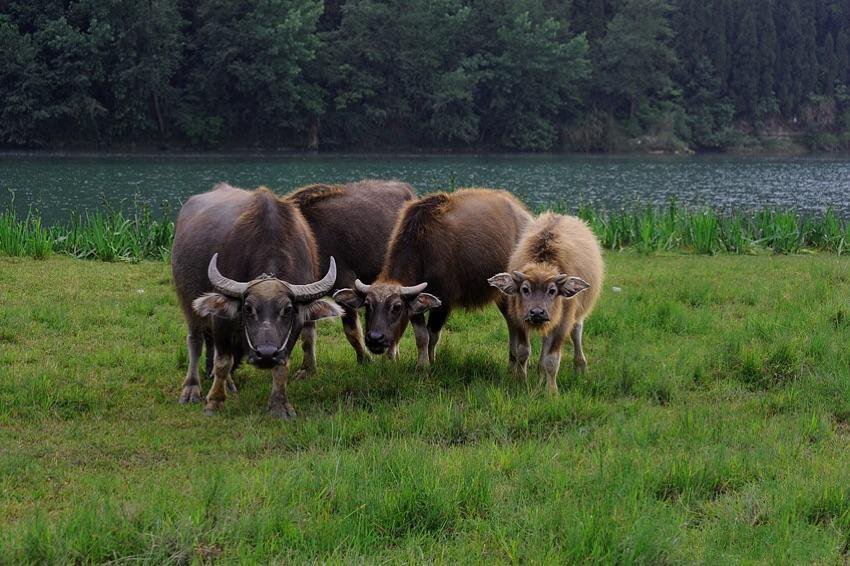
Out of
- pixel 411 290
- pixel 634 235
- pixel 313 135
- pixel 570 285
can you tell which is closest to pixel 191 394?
pixel 411 290

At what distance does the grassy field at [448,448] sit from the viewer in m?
4.29

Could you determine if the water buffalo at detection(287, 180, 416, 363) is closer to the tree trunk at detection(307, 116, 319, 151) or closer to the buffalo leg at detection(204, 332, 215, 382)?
the buffalo leg at detection(204, 332, 215, 382)

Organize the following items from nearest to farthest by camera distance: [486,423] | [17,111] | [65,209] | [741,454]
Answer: [741,454] < [486,423] < [65,209] < [17,111]

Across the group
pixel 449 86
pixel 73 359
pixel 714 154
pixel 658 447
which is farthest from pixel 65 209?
pixel 714 154

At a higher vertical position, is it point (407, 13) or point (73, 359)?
point (407, 13)

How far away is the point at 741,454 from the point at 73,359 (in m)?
5.92

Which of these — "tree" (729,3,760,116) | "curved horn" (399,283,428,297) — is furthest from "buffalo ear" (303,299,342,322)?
"tree" (729,3,760,116)

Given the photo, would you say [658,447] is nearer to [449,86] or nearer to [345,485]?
[345,485]

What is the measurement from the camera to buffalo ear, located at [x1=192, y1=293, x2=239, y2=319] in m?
6.86

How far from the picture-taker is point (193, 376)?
756 centimetres

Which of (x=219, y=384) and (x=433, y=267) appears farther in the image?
(x=433, y=267)

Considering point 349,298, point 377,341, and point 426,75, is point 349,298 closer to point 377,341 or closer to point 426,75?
point 377,341

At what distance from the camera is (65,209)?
2517 centimetres

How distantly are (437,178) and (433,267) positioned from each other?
3118cm
